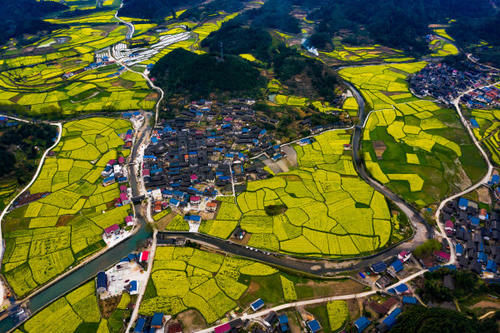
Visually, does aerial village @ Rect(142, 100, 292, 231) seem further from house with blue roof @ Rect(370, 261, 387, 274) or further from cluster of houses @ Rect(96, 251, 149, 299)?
house with blue roof @ Rect(370, 261, 387, 274)

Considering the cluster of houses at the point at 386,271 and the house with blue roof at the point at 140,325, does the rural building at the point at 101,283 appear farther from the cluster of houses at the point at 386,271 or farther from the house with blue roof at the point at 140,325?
the cluster of houses at the point at 386,271

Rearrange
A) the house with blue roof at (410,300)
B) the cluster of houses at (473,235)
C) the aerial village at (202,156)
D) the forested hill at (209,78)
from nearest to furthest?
the house with blue roof at (410,300) → the cluster of houses at (473,235) → the aerial village at (202,156) → the forested hill at (209,78)

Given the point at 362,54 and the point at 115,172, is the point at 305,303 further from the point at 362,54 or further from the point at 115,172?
the point at 362,54

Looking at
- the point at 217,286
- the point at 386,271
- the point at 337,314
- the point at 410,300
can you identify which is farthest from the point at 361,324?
the point at 217,286

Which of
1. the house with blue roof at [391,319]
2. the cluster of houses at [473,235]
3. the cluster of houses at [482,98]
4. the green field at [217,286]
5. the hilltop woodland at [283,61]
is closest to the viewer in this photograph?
the house with blue roof at [391,319]

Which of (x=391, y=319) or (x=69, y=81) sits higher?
(x=69, y=81)

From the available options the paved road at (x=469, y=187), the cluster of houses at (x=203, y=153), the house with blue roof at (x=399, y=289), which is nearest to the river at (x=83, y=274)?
the cluster of houses at (x=203, y=153)

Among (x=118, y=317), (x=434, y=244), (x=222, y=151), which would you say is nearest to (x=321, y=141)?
(x=222, y=151)
